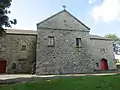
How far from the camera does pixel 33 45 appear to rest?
2683 cm

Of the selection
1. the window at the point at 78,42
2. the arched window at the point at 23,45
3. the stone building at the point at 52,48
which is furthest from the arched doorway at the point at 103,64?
the arched window at the point at 23,45

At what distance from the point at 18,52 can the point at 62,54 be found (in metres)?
7.67

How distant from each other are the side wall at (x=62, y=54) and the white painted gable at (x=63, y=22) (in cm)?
75

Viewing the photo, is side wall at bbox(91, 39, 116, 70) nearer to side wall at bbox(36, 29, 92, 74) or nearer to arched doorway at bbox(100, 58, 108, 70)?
arched doorway at bbox(100, 58, 108, 70)

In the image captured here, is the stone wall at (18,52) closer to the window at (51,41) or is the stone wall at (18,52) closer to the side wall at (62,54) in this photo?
the side wall at (62,54)

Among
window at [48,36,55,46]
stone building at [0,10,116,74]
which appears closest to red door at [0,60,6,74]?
stone building at [0,10,116,74]

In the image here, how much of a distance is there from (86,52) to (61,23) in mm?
6456

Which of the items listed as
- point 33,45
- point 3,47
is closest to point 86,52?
point 33,45

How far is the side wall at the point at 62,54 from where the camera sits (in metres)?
23.0

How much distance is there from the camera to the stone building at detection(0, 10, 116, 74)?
917 inches

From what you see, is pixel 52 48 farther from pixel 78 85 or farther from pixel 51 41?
pixel 78 85

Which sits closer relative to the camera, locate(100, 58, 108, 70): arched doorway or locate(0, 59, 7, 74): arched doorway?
locate(0, 59, 7, 74): arched doorway

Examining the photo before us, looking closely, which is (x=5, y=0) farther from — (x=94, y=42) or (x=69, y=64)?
(x=94, y=42)

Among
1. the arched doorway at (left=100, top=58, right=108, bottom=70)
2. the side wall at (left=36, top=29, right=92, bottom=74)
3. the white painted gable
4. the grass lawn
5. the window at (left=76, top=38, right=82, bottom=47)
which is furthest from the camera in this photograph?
the arched doorway at (left=100, top=58, right=108, bottom=70)
